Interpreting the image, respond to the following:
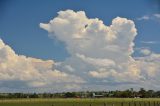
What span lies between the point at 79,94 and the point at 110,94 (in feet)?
40.3

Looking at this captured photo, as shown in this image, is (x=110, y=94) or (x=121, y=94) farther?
(x=110, y=94)

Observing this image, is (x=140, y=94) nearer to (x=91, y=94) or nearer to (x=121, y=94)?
(x=121, y=94)

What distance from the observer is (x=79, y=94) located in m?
165

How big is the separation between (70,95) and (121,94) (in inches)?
886

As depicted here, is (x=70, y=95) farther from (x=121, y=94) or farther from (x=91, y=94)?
(x=121, y=94)

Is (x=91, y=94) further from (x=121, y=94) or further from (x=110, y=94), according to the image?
(x=121, y=94)

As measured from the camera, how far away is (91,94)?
543 ft

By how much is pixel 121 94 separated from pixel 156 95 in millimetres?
12114

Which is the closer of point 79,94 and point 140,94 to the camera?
point 140,94

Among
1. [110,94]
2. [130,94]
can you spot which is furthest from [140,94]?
[110,94]

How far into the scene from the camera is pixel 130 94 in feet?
468

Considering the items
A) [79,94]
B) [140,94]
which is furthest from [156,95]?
[79,94]

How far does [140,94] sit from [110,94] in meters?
21.3

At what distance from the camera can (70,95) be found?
157500mm
